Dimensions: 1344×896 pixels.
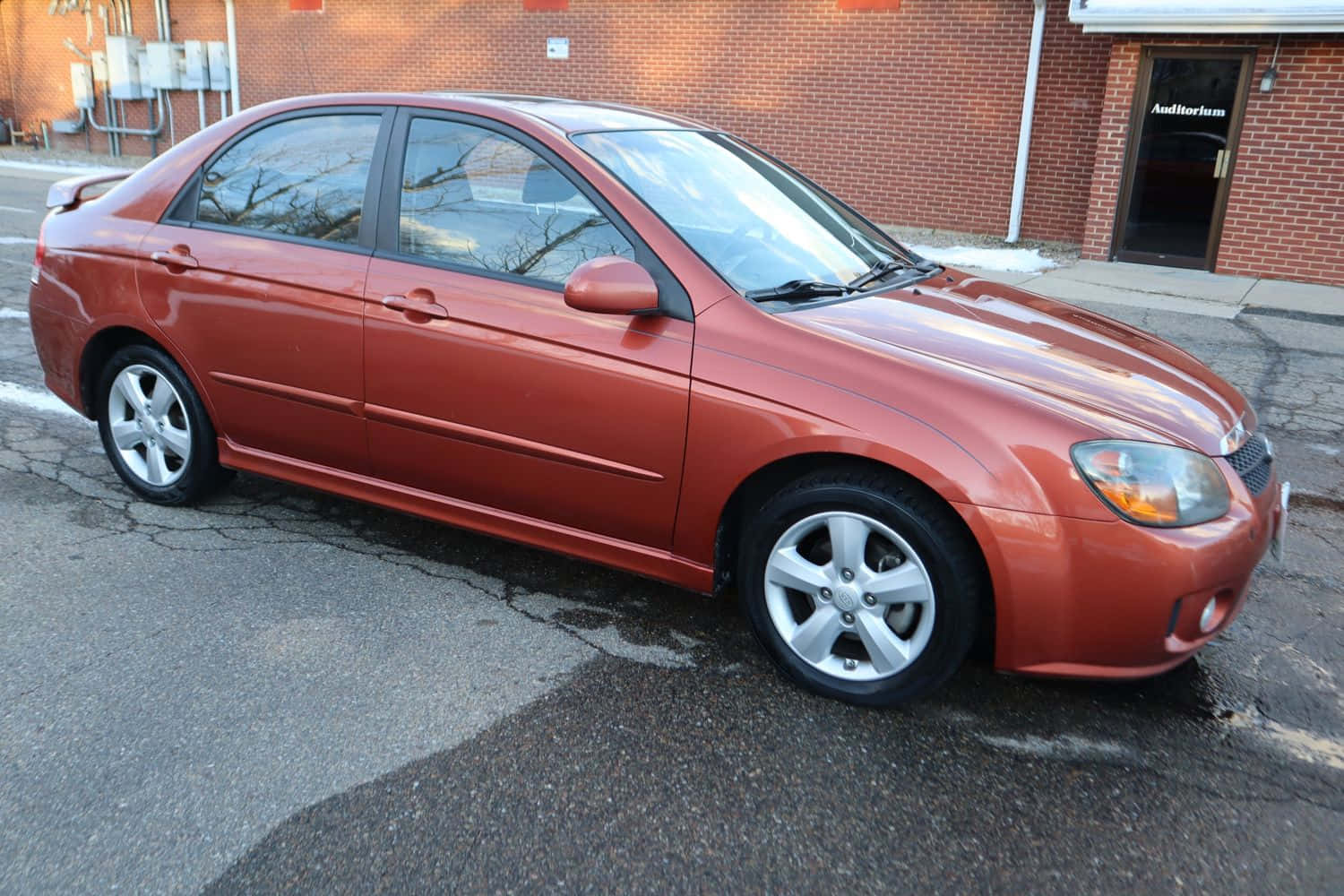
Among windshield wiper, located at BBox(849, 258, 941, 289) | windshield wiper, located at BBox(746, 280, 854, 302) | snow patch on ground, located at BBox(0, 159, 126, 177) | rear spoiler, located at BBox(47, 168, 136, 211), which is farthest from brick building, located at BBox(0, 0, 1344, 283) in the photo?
rear spoiler, located at BBox(47, 168, 136, 211)

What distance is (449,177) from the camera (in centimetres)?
387

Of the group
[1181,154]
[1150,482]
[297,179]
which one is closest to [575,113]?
[297,179]

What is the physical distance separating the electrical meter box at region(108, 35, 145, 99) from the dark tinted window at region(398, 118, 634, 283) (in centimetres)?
2113

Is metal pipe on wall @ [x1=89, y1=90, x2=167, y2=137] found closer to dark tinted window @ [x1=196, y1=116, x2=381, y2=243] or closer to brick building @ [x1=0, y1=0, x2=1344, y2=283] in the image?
brick building @ [x1=0, y1=0, x2=1344, y2=283]

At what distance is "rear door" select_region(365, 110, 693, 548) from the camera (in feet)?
11.3

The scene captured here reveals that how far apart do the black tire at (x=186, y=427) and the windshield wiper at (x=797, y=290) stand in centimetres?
227

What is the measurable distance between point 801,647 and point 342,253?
6.76 ft

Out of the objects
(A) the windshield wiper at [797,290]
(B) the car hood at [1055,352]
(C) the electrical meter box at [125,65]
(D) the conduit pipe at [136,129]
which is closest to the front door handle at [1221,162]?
(B) the car hood at [1055,352]

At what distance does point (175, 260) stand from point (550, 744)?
2.47 meters

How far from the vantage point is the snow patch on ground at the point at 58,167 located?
20516 millimetres

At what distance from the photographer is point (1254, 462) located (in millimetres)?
3332

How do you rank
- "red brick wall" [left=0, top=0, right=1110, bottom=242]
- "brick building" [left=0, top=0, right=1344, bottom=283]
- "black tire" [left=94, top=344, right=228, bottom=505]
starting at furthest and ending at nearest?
"red brick wall" [left=0, top=0, right=1110, bottom=242] < "brick building" [left=0, top=0, right=1344, bottom=283] < "black tire" [left=94, top=344, right=228, bottom=505]

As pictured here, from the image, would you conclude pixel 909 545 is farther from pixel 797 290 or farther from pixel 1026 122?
pixel 1026 122

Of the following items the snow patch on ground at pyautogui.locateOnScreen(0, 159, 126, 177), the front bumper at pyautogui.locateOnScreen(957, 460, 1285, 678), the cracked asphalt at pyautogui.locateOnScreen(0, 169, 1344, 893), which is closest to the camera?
the cracked asphalt at pyautogui.locateOnScreen(0, 169, 1344, 893)
